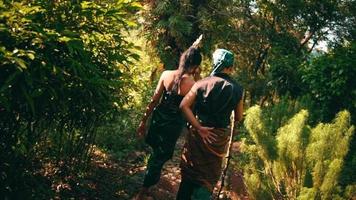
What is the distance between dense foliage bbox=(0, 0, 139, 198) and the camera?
9.72ft

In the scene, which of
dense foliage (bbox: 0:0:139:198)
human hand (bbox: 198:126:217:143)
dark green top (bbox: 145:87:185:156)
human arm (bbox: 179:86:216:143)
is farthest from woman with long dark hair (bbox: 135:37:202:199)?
human hand (bbox: 198:126:217:143)

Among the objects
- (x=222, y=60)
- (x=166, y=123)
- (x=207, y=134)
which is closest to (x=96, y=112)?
(x=166, y=123)

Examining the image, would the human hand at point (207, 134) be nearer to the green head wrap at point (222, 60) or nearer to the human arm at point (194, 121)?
the human arm at point (194, 121)

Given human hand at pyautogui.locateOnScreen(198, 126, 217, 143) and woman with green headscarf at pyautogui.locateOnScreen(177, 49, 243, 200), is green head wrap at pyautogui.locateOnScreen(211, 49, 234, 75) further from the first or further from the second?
human hand at pyautogui.locateOnScreen(198, 126, 217, 143)

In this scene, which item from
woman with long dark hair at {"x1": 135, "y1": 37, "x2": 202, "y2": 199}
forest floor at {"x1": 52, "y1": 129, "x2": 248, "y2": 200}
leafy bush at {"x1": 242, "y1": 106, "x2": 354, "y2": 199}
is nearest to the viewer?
leafy bush at {"x1": 242, "y1": 106, "x2": 354, "y2": 199}

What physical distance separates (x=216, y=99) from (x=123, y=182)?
2.49 metres

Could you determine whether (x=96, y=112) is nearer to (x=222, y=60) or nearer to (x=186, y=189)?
(x=186, y=189)

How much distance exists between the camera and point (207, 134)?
3.66 m

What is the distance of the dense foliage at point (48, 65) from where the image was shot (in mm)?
2963

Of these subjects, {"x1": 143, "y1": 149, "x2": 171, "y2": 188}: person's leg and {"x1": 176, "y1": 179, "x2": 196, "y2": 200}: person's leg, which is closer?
{"x1": 176, "y1": 179, "x2": 196, "y2": 200}: person's leg

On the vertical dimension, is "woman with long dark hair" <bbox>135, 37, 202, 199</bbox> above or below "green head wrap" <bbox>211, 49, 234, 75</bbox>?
below

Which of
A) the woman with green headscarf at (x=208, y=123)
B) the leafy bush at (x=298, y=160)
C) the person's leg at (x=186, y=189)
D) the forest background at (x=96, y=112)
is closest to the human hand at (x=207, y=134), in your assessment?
the woman with green headscarf at (x=208, y=123)

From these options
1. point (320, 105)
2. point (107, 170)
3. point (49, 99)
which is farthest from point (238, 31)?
point (49, 99)

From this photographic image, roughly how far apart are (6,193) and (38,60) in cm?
132
